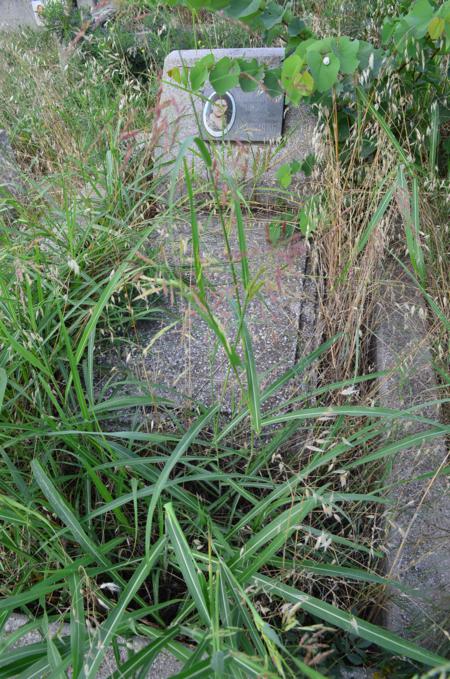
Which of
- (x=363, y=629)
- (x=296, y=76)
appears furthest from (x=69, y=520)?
(x=296, y=76)

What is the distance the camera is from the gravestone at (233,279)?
55.5 inches

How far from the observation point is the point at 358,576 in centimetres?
110

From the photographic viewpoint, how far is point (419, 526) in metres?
1.34

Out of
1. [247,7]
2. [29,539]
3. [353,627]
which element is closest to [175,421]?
[29,539]

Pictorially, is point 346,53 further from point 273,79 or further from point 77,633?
point 77,633

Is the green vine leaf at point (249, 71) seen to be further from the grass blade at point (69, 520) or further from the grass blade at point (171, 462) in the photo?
the grass blade at point (69, 520)

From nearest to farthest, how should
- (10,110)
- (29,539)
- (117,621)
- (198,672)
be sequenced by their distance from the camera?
(198,672), (117,621), (29,539), (10,110)

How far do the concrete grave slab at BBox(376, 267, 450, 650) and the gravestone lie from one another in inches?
12.8

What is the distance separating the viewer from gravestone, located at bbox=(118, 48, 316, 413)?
1410 mm

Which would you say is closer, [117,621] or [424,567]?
[117,621]

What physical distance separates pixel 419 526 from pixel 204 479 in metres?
0.53

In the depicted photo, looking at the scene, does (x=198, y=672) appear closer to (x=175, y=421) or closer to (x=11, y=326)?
(x=175, y=421)

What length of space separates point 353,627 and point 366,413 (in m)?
0.41

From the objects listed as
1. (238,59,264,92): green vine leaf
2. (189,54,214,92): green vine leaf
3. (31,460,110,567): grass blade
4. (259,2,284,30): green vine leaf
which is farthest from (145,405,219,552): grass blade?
(259,2,284,30): green vine leaf
